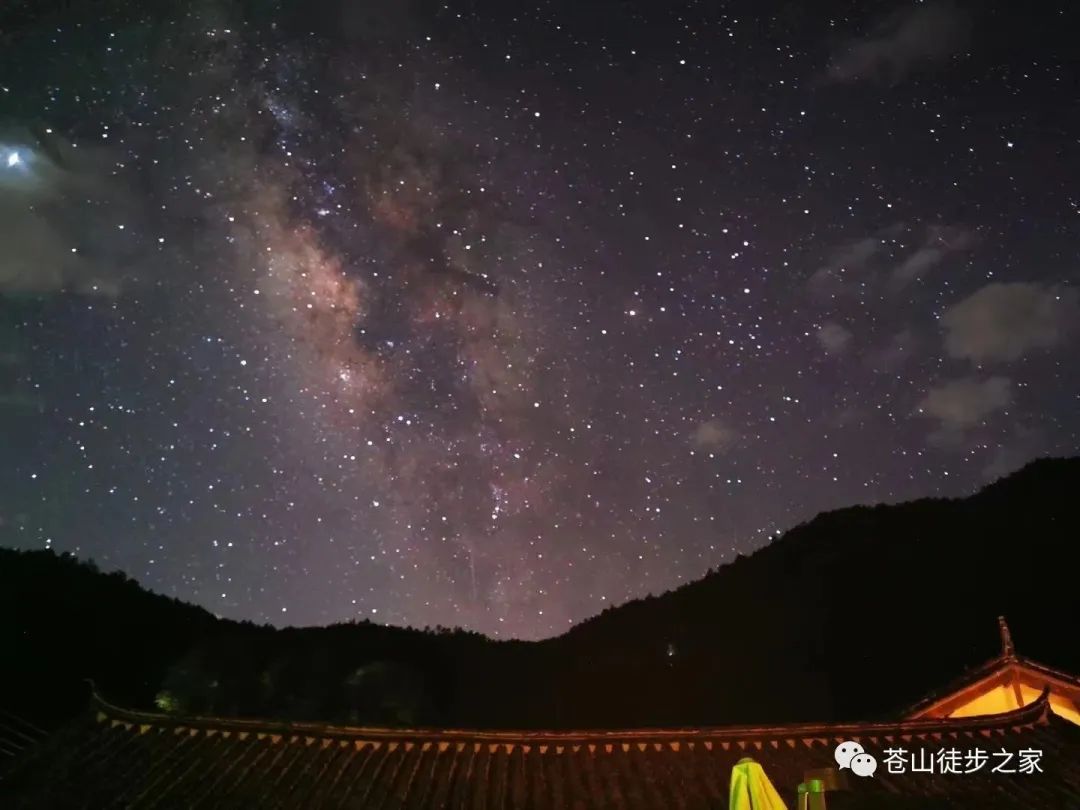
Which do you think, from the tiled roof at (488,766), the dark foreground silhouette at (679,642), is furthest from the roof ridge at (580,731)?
the dark foreground silhouette at (679,642)

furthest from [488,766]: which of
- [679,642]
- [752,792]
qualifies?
[679,642]

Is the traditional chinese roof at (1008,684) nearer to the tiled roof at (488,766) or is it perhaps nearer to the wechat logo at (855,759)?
the tiled roof at (488,766)

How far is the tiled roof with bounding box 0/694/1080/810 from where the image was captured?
932 cm

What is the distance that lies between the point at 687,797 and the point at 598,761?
5.12 feet

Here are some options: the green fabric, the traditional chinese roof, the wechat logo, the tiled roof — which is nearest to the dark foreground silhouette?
the traditional chinese roof

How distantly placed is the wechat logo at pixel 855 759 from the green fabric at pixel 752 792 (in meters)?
5.00

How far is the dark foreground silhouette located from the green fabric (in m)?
24.7

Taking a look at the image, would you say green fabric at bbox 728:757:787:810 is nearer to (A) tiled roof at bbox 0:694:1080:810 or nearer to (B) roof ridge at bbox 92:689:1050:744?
(A) tiled roof at bbox 0:694:1080:810

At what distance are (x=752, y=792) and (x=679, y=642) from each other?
118ft

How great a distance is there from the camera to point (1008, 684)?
52.1ft

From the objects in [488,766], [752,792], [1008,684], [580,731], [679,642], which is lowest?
[752,792]

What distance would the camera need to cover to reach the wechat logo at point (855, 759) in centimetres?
1046

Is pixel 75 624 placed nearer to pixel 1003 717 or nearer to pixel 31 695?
pixel 31 695

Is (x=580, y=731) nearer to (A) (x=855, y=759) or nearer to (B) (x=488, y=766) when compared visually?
(B) (x=488, y=766)
